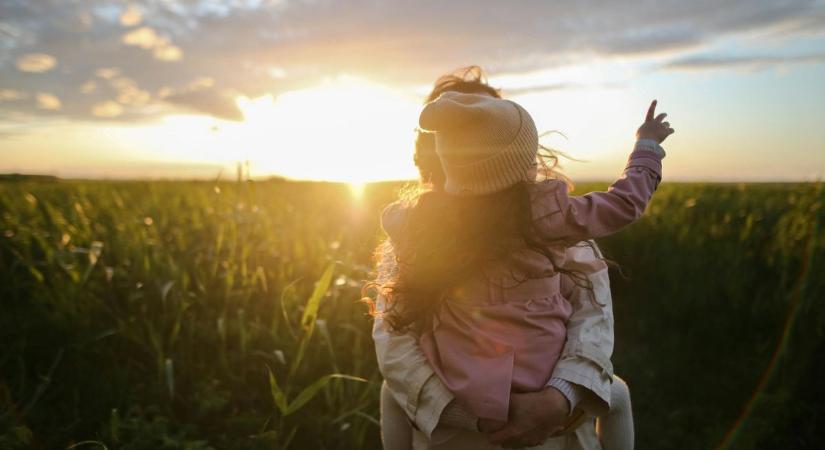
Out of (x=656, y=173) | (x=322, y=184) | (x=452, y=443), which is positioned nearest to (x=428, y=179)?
(x=656, y=173)

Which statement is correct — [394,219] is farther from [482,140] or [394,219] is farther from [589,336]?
[589,336]

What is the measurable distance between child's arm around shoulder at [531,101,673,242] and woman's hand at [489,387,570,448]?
440 mm

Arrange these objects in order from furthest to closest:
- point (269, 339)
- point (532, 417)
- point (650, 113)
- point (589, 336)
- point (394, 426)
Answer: point (269, 339) < point (394, 426) < point (650, 113) < point (589, 336) < point (532, 417)

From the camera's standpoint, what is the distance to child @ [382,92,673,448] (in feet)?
5.24

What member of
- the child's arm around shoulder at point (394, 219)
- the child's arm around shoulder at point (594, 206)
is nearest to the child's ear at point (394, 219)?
the child's arm around shoulder at point (394, 219)

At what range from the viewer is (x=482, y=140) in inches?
62.9

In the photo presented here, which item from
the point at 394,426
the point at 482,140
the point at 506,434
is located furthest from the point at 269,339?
the point at 482,140

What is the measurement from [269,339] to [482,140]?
1997 millimetres

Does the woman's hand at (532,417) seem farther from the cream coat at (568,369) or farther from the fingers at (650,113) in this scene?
the fingers at (650,113)

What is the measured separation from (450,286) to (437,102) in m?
0.53

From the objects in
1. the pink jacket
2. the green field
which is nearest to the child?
the pink jacket

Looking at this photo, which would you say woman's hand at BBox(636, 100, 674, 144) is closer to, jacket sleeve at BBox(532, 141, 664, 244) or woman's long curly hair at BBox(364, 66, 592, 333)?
jacket sleeve at BBox(532, 141, 664, 244)

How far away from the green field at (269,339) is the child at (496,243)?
34.1 inches

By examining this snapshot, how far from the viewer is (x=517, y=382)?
5.22 ft
